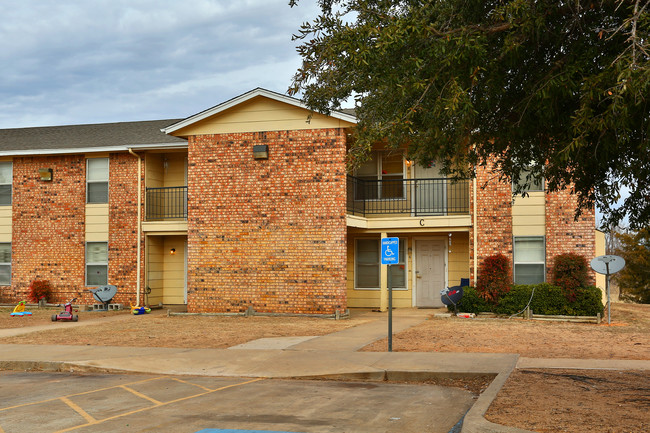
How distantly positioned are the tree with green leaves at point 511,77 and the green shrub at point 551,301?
29.3 ft

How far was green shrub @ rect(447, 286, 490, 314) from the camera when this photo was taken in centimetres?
1833

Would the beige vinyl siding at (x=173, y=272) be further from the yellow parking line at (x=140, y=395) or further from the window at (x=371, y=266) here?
the yellow parking line at (x=140, y=395)

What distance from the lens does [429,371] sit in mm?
9898

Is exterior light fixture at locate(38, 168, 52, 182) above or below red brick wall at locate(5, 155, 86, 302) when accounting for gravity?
above

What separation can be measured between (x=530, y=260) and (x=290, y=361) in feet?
32.4

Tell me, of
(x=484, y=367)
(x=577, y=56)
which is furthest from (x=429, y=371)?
(x=577, y=56)

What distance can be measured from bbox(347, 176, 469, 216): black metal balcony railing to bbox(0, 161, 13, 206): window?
11864mm

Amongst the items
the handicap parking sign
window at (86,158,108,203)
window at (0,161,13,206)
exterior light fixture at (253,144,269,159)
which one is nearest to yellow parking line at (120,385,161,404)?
the handicap parking sign

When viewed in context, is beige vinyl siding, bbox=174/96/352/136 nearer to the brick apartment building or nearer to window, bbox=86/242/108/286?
the brick apartment building

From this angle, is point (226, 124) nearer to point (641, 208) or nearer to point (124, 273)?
point (124, 273)

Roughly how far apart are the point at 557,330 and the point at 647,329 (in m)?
2.36

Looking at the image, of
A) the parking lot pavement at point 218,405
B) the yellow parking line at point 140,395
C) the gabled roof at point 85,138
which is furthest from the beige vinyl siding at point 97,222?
the yellow parking line at point 140,395

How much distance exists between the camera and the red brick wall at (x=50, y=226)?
878 inches

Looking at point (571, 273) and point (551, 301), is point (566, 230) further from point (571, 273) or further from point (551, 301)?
point (551, 301)
